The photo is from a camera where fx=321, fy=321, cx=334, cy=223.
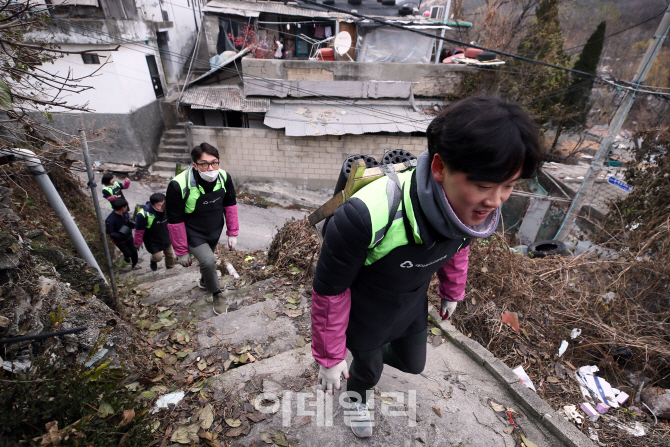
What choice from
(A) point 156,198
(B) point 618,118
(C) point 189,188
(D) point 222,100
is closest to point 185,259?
(C) point 189,188

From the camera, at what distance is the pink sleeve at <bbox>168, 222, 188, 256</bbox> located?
3.38 meters

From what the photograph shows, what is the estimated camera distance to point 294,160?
39.2 ft

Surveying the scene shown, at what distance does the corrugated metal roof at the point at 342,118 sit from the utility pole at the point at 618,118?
500 cm

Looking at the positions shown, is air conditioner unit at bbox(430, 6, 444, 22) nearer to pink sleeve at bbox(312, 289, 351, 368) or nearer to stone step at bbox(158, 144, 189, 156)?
stone step at bbox(158, 144, 189, 156)

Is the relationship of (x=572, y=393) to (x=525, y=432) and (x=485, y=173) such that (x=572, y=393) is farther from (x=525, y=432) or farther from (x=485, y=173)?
(x=485, y=173)

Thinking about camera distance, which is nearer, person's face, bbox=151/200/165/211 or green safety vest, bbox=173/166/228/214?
green safety vest, bbox=173/166/228/214

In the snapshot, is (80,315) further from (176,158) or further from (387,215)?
(176,158)

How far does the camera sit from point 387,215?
1.38 metres

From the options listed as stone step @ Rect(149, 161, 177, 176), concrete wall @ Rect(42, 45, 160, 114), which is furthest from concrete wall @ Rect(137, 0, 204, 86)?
stone step @ Rect(149, 161, 177, 176)

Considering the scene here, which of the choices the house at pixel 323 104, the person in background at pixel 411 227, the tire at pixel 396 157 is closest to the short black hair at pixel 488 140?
the person in background at pixel 411 227

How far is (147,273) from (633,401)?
A: 22.4 ft

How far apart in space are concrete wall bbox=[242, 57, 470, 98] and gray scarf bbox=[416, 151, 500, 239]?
11906mm

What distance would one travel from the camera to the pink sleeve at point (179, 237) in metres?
3.38

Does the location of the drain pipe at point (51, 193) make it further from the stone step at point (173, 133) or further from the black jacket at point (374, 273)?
the stone step at point (173, 133)
